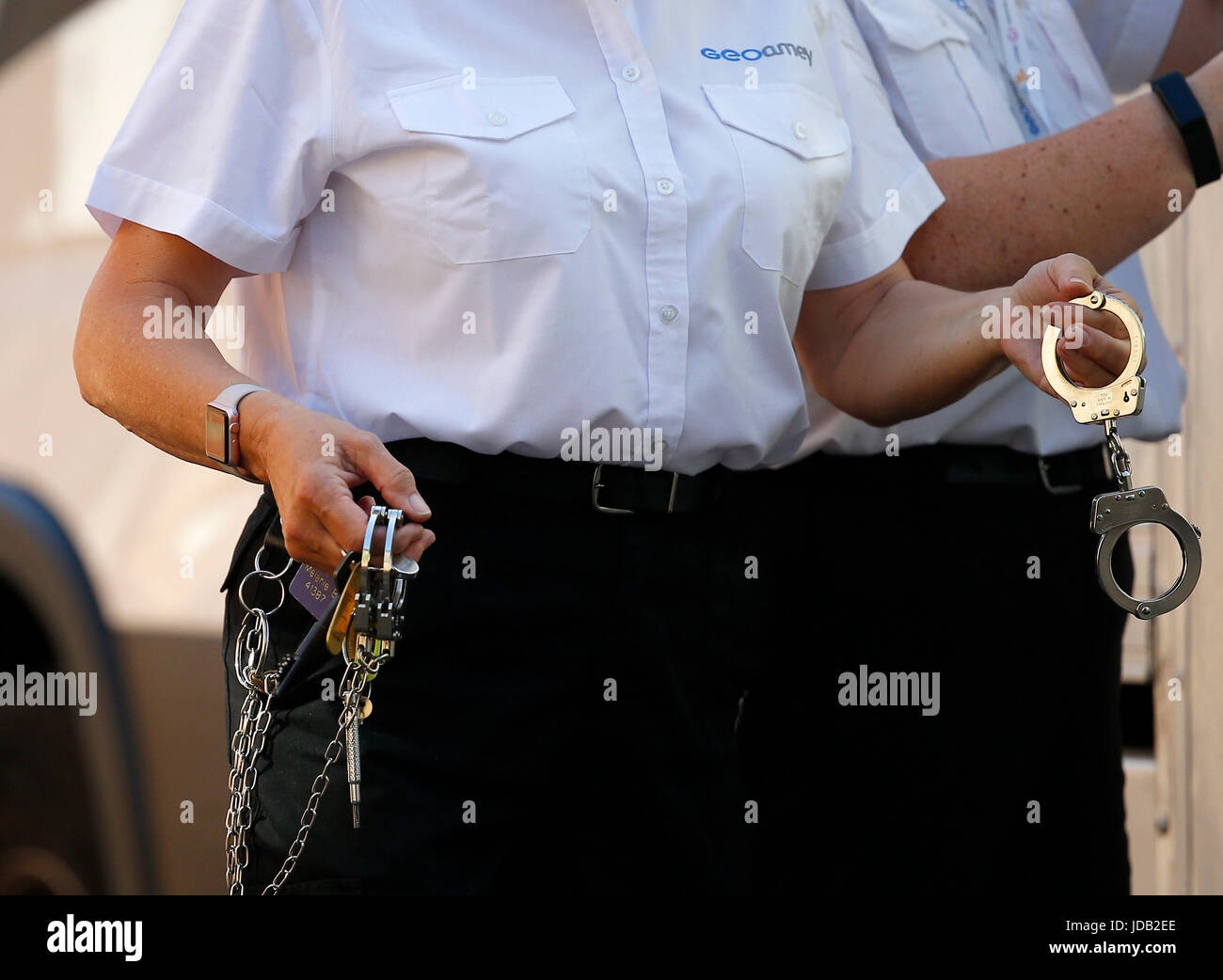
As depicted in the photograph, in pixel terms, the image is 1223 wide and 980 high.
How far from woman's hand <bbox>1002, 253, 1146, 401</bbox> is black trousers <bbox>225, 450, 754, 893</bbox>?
1.36 feet

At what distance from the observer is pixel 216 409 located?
1201 millimetres

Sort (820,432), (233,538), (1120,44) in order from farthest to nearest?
(233,538), (1120,44), (820,432)

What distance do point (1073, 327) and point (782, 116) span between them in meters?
0.47

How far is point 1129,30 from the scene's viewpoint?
2105 millimetres

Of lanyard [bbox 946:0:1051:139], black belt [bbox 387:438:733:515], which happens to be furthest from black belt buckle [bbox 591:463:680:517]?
lanyard [bbox 946:0:1051:139]

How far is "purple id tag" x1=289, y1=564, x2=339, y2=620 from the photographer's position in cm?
133

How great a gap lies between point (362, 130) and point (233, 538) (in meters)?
1.31

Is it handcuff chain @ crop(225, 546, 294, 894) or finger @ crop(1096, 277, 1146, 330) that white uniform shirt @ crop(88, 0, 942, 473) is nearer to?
handcuff chain @ crop(225, 546, 294, 894)

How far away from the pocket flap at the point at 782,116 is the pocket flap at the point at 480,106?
21cm

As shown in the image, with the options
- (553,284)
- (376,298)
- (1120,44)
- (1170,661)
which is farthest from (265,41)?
(1170,661)

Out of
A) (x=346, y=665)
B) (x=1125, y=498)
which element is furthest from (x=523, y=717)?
(x=1125, y=498)

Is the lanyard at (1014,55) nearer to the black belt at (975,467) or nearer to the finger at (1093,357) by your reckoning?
the black belt at (975,467)

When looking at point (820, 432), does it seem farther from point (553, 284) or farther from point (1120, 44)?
point (1120, 44)

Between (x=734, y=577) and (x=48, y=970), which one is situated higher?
(x=734, y=577)
